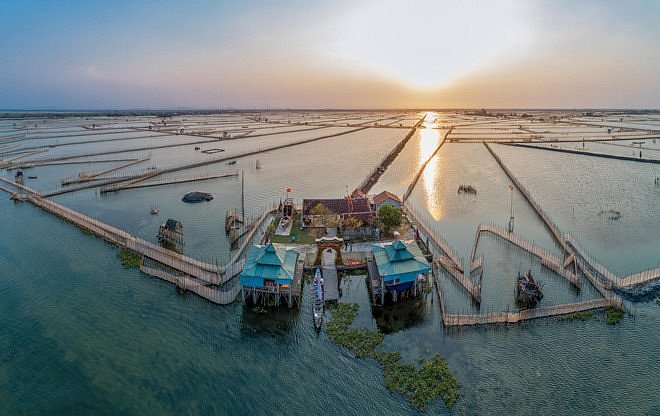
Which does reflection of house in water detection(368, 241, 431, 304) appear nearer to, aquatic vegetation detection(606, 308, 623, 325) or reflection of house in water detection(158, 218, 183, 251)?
aquatic vegetation detection(606, 308, 623, 325)

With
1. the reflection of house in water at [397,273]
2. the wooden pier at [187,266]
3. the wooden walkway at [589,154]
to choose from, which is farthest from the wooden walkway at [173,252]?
the wooden walkway at [589,154]

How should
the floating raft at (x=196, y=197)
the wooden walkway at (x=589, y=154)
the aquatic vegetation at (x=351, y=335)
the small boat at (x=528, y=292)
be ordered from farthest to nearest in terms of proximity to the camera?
1. the wooden walkway at (x=589, y=154)
2. the floating raft at (x=196, y=197)
3. the small boat at (x=528, y=292)
4. the aquatic vegetation at (x=351, y=335)

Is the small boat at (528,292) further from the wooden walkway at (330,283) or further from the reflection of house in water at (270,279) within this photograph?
the reflection of house in water at (270,279)

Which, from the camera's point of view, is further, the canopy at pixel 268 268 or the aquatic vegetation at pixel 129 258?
the aquatic vegetation at pixel 129 258

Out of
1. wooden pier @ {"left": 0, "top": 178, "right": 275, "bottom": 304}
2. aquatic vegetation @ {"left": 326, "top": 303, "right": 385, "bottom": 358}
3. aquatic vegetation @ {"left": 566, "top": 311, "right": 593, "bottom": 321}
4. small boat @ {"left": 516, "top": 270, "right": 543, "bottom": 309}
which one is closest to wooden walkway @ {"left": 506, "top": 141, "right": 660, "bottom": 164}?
small boat @ {"left": 516, "top": 270, "right": 543, "bottom": 309}

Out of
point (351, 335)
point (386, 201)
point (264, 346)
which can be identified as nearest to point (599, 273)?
point (386, 201)

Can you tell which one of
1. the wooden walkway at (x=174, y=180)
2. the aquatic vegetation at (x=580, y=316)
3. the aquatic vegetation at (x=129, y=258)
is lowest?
the aquatic vegetation at (x=580, y=316)

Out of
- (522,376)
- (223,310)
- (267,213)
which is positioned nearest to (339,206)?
(267,213)

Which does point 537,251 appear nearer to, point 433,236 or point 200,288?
point 433,236
